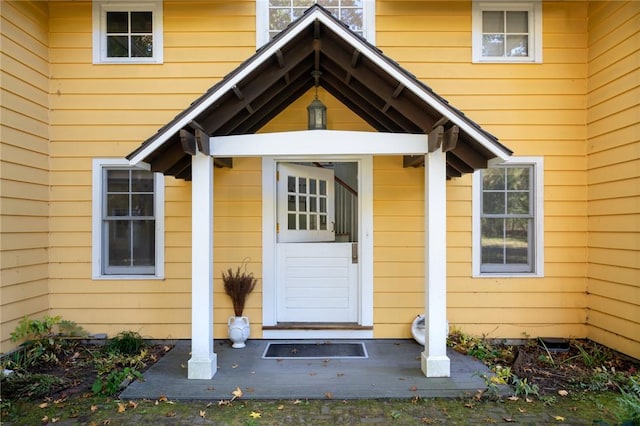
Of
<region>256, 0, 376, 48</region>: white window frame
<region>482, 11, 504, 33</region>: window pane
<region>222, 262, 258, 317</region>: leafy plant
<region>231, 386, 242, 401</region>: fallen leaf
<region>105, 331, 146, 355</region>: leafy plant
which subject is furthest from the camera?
Answer: <region>482, 11, 504, 33</region>: window pane

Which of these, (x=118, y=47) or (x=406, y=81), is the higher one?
(x=118, y=47)

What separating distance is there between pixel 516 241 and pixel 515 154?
1.10 metres

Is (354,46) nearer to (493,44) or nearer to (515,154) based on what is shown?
(493,44)

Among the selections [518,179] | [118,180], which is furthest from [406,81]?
[118,180]

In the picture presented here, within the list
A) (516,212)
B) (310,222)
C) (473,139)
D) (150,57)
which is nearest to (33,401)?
(310,222)

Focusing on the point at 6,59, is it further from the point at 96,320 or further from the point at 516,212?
the point at 516,212

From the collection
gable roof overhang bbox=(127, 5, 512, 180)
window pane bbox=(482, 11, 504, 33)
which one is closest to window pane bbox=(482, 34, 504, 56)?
window pane bbox=(482, 11, 504, 33)

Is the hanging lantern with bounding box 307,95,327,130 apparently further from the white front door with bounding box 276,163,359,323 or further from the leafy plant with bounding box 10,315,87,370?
the leafy plant with bounding box 10,315,87,370

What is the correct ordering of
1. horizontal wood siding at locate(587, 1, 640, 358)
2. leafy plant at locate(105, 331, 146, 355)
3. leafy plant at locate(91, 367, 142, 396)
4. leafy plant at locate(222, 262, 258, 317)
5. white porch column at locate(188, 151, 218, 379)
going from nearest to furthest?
1. leafy plant at locate(91, 367, 142, 396)
2. white porch column at locate(188, 151, 218, 379)
3. horizontal wood siding at locate(587, 1, 640, 358)
4. leafy plant at locate(105, 331, 146, 355)
5. leafy plant at locate(222, 262, 258, 317)

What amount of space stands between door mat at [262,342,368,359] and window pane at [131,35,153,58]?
3968 mm

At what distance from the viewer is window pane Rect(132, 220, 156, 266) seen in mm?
4949

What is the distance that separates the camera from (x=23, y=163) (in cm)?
444

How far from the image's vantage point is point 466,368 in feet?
12.9

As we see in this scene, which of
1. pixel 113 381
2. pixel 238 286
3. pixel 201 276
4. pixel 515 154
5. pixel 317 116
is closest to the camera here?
pixel 113 381
